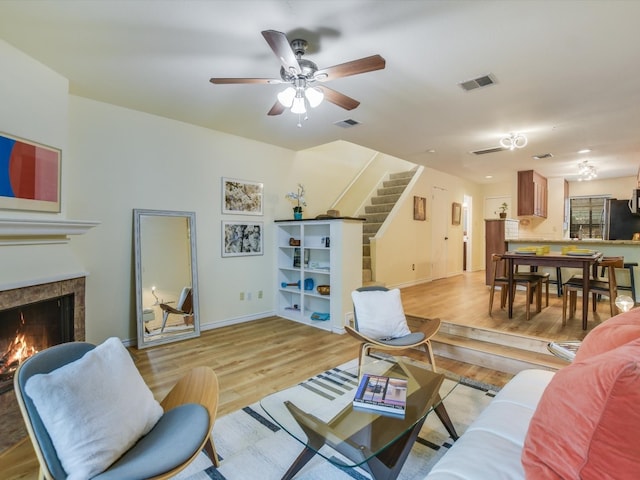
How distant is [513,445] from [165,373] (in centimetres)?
277

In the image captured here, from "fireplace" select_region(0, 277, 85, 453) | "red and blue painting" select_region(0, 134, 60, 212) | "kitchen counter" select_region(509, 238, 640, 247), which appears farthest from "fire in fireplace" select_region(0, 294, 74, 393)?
"kitchen counter" select_region(509, 238, 640, 247)

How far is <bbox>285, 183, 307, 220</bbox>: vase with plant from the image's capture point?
4.86 meters

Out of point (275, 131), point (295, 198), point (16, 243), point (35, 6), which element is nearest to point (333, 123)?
point (275, 131)

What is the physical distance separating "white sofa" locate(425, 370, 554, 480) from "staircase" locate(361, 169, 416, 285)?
4107 mm

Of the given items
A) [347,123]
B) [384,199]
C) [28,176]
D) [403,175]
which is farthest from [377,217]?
[28,176]

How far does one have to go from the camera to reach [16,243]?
7.54ft

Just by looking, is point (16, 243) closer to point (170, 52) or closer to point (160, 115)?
point (170, 52)

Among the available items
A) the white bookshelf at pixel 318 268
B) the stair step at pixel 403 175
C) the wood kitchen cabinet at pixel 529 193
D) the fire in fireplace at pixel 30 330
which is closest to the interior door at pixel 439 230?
the stair step at pixel 403 175

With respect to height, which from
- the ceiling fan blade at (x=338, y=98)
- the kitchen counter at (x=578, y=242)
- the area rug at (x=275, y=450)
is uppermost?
the ceiling fan blade at (x=338, y=98)

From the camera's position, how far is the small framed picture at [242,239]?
174 inches

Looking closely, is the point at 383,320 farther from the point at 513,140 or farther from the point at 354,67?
the point at 513,140

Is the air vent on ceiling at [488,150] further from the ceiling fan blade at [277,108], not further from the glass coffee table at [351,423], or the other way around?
the glass coffee table at [351,423]

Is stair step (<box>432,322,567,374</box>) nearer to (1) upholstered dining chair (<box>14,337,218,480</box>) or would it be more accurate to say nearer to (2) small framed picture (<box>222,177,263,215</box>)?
(1) upholstered dining chair (<box>14,337,218,480</box>)

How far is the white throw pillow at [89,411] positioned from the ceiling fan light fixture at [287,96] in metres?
1.90
